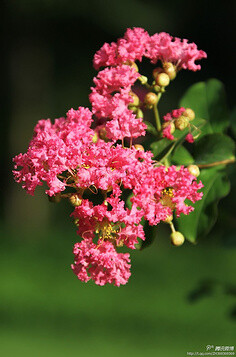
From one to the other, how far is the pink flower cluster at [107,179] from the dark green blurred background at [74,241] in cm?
50

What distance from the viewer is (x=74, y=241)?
5.54 m

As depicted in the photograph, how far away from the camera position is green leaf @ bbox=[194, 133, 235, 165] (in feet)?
4.61

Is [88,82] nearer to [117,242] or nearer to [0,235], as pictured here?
[0,235]

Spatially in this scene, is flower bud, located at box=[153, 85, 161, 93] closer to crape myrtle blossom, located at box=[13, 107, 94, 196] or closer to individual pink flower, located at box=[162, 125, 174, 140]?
individual pink flower, located at box=[162, 125, 174, 140]

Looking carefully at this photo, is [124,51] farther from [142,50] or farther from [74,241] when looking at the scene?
[74,241]

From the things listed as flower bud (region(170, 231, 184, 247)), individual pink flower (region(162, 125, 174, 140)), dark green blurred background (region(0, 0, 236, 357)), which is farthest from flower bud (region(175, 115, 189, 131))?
dark green blurred background (region(0, 0, 236, 357))

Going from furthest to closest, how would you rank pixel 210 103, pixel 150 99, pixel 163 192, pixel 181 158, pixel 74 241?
1. pixel 74 241
2. pixel 210 103
3. pixel 181 158
4. pixel 150 99
5. pixel 163 192

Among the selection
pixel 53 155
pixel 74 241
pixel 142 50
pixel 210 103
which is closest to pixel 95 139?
pixel 53 155

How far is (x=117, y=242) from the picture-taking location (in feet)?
3.89

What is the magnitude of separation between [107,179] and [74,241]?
4490 mm

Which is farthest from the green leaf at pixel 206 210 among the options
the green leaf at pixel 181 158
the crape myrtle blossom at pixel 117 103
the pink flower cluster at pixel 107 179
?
the crape myrtle blossom at pixel 117 103

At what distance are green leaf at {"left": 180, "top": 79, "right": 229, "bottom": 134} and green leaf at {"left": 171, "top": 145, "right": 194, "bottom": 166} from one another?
0.47 feet

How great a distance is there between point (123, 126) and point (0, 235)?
4899mm

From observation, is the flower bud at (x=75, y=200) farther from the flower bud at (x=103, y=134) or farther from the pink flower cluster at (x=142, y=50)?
the pink flower cluster at (x=142, y=50)
